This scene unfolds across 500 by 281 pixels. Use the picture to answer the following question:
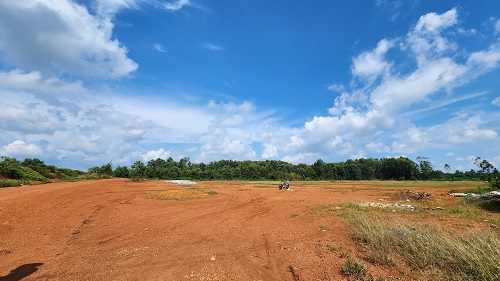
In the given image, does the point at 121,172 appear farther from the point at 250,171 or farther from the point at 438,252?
the point at 438,252

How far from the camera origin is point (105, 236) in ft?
33.0

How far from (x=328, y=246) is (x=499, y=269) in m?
4.11

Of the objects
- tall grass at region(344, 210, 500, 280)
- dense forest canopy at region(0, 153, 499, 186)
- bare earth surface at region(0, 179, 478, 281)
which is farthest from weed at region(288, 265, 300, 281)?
dense forest canopy at region(0, 153, 499, 186)

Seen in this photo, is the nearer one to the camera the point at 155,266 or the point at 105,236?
the point at 155,266

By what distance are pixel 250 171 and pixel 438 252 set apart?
261 ft

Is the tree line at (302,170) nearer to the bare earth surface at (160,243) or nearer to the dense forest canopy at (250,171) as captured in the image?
the dense forest canopy at (250,171)

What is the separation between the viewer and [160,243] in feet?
30.1

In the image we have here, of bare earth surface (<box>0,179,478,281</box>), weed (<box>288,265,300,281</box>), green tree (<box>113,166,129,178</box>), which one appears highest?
green tree (<box>113,166,129,178</box>)

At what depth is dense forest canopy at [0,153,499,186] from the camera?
118 feet

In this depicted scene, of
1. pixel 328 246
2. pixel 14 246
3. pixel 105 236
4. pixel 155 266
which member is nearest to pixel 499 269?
pixel 328 246

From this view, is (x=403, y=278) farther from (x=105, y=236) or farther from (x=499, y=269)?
(x=105, y=236)

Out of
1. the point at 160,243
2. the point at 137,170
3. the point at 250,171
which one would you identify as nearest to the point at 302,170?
the point at 250,171

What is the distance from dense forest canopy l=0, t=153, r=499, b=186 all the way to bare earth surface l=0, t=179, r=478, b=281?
22.5 meters

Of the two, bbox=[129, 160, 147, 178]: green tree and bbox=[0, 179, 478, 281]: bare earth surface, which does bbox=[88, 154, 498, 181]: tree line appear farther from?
bbox=[0, 179, 478, 281]: bare earth surface
